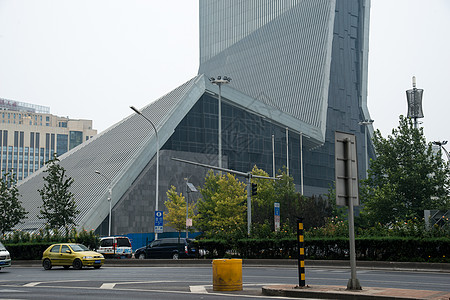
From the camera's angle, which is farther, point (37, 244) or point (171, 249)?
point (37, 244)

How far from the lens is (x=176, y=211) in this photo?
60188 mm

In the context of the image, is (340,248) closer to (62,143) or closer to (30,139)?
(30,139)

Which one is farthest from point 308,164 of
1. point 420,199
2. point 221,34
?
point 221,34

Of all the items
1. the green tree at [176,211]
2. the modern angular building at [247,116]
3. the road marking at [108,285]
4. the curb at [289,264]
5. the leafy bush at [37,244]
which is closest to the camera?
the road marking at [108,285]

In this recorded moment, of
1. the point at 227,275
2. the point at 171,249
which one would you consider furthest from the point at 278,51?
the point at 227,275

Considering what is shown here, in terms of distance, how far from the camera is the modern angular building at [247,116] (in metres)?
62.9

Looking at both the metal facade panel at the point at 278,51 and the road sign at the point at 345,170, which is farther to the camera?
the metal facade panel at the point at 278,51

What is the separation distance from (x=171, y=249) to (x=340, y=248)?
12.1 m

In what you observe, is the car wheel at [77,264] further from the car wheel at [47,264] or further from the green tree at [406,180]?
the green tree at [406,180]

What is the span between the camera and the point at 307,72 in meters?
91.7

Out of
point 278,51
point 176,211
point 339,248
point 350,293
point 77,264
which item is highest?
point 278,51

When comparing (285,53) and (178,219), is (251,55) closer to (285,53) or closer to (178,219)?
(285,53)

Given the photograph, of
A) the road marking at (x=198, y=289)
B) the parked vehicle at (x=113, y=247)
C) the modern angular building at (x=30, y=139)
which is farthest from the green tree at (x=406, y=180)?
the modern angular building at (x=30, y=139)

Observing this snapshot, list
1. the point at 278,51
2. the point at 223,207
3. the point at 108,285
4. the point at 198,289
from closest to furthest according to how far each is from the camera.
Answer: the point at 198,289 < the point at 108,285 < the point at 223,207 < the point at 278,51
